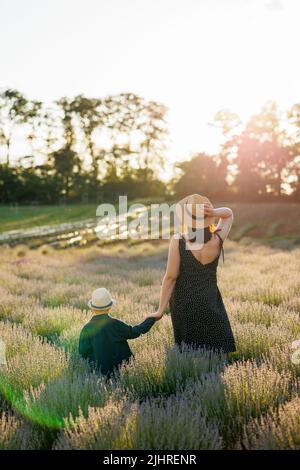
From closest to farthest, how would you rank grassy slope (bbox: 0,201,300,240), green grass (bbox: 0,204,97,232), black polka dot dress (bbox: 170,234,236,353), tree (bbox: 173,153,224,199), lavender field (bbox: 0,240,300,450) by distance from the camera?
1. lavender field (bbox: 0,240,300,450)
2. black polka dot dress (bbox: 170,234,236,353)
3. grassy slope (bbox: 0,201,300,240)
4. green grass (bbox: 0,204,97,232)
5. tree (bbox: 173,153,224,199)

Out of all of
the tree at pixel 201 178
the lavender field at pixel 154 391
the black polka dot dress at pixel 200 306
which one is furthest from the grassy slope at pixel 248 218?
the black polka dot dress at pixel 200 306

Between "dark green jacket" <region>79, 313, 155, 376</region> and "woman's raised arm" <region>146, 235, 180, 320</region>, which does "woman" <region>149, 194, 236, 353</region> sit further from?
"dark green jacket" <region>79, 313, 155, 376</region>

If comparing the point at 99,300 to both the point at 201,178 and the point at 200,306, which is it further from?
the point at 201,178

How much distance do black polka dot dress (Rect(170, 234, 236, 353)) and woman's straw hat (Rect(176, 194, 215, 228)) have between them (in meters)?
0.17

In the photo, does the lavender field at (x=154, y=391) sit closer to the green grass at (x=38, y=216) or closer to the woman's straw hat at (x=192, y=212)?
the woman's straw hat at (x=192, y=212)

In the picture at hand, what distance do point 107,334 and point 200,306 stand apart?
0.84 m

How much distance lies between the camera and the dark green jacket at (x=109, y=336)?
3828 millimetres

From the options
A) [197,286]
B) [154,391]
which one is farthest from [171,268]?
[154,391]

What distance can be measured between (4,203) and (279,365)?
46.0 meters

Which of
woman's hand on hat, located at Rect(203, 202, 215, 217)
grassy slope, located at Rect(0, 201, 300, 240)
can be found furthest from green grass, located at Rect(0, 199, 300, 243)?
woman's hand on hat, located at Rect(203, 202, 215, 217)

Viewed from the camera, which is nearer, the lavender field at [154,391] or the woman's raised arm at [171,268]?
the lavender field at [154,391]

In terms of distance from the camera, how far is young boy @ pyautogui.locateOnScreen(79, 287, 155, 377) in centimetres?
383

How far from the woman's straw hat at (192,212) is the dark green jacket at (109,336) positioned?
2.84 ft
